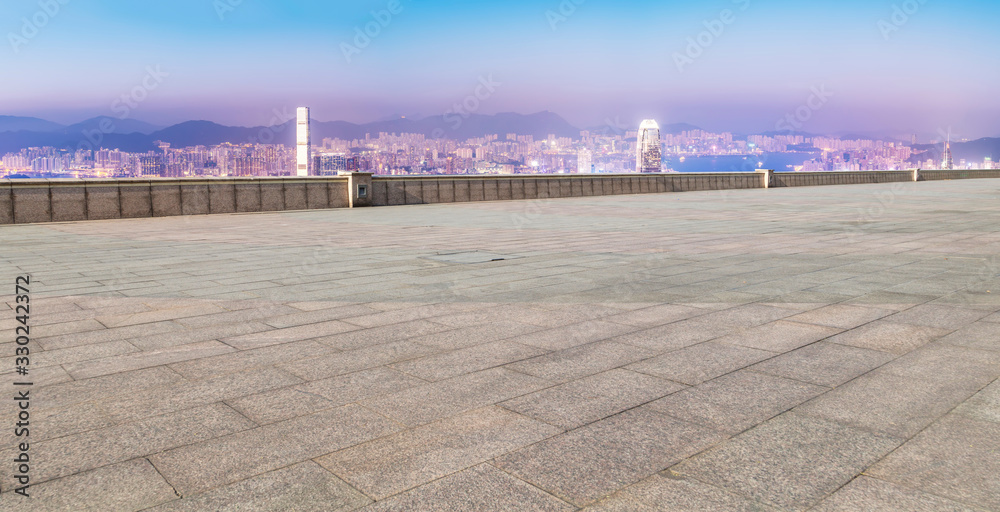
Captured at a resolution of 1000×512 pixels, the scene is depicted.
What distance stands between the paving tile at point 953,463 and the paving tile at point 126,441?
3.18 meters

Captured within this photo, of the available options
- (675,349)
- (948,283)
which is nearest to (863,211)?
(948,283)

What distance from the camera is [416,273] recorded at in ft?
29.7

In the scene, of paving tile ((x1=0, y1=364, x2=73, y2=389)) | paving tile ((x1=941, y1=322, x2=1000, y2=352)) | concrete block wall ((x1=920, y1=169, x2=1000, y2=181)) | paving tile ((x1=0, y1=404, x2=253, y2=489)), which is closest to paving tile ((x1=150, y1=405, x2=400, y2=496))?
paving tile ((x1=0, y1=404, x2=253, y2=489))

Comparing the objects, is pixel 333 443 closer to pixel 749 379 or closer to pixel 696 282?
pixel 749 379

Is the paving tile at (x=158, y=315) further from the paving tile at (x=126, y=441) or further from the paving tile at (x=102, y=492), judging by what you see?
the paving tile at (x=102, y=492)

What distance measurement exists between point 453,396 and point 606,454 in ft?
3.84

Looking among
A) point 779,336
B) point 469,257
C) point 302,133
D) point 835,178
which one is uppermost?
point 302,133

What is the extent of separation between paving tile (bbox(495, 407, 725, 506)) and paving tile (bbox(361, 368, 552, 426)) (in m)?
0.67

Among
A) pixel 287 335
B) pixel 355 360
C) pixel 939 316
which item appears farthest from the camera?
pixel 939 316

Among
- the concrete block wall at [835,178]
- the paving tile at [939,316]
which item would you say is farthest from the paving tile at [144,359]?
the concrete block wall at [835,178]

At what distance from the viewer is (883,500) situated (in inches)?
113

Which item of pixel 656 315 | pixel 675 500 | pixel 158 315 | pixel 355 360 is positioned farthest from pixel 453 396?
pixel 158 315

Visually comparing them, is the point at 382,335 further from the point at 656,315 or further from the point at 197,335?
the point at 656,315

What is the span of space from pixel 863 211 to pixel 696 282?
542 inches
